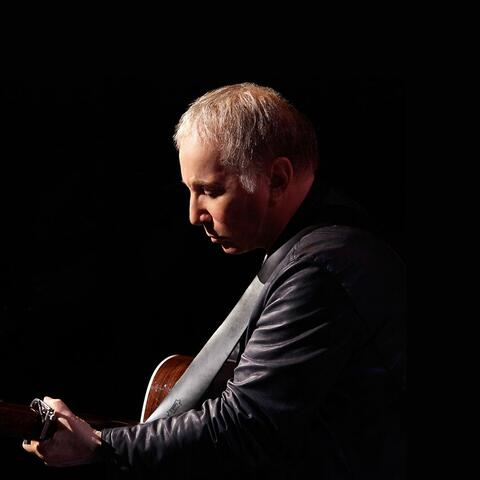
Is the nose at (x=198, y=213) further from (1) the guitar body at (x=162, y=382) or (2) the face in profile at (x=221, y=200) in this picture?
(1) the guitar body at (x=162, y=382)

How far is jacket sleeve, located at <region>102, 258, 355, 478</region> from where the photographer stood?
1.51 metres

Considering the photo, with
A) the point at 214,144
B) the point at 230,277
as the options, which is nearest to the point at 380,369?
the point at 214,144

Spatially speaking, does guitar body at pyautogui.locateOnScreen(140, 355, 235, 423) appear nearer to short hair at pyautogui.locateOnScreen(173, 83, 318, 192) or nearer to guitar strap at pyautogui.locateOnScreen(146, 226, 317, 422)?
guitar strap at pyautogui.locateOnScreen(146, 226, 317, 422)

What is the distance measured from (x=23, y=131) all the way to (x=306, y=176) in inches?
50.3

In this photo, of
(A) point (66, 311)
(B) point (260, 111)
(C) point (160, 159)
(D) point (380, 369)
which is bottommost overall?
(A) point (66, 311)

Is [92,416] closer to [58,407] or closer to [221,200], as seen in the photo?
[58,407]

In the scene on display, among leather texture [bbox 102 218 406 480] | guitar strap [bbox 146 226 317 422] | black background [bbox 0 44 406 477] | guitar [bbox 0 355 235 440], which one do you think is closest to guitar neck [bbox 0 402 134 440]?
guitar [bbox 0 355 235 440]

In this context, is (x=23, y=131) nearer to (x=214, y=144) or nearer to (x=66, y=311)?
(x=66, y=311)

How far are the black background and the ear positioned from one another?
2.64 ft

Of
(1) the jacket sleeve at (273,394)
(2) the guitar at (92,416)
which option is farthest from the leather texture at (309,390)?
(2) the guitar at (92,416)

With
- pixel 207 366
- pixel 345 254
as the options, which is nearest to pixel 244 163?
pixel 345 254

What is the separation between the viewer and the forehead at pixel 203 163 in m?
1.71

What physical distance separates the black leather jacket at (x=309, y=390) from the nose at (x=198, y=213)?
228mm

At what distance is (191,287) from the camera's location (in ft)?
9.37
